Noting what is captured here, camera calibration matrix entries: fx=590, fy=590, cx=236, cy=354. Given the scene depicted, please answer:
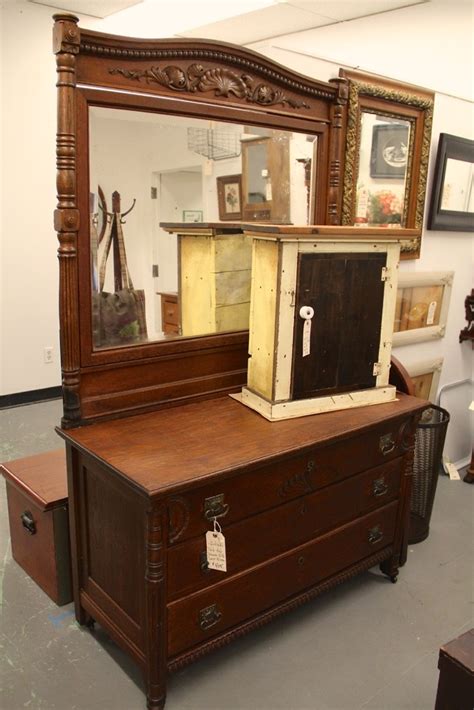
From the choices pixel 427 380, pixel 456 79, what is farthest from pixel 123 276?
pixel 456 79

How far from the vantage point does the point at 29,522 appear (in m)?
2.20

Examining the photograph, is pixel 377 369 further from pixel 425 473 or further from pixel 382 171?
pixel 382 171

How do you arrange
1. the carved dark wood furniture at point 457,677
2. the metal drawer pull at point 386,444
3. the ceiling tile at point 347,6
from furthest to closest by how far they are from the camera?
the ceiling tile at point 347,6
the metal drawer pull at point 386,444
the carved dark wood furniture at point 457,677

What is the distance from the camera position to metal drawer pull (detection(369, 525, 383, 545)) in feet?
7.35

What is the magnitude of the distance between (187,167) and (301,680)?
1713mm

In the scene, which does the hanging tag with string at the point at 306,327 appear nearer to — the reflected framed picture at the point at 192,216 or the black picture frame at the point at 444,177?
the reflected framed picture at the point at 192,216

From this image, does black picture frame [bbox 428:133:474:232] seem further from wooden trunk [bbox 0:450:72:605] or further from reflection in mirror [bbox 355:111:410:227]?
wooden trunk [bbox 0:450:72:605]

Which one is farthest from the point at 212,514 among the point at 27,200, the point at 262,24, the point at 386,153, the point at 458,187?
the point at 262,24

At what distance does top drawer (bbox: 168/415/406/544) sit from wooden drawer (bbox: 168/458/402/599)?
0.03m

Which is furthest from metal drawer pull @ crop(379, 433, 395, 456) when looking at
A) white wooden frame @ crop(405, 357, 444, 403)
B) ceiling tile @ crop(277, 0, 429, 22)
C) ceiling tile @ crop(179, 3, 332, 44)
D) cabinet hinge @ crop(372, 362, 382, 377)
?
ceiling tile @ crop(179, 3, 332, 44)

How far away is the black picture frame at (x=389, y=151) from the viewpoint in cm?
259

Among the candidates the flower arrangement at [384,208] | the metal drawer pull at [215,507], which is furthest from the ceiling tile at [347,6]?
the metal drawer pull at [215,507]

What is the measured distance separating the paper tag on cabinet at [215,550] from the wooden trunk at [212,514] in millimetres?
20

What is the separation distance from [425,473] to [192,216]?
62.2 inches
